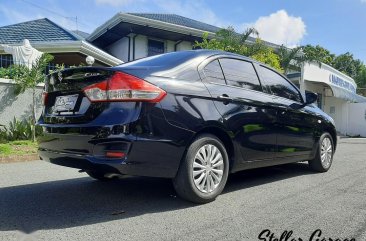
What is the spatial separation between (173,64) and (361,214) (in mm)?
2387

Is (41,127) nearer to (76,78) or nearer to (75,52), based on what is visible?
(76,78)

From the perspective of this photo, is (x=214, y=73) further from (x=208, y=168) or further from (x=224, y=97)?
(x=208, y=168)

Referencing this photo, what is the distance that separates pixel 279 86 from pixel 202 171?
2.09 metres

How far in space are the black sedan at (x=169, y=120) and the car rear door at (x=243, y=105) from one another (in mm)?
12

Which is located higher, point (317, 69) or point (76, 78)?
point (317, 69)

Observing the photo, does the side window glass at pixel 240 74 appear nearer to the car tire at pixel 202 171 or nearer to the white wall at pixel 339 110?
the car tire at pixel 202 171

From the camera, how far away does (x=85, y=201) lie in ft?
12.7

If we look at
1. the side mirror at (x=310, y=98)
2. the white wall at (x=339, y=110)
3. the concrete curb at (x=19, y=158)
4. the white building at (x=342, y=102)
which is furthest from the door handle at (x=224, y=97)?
the white wall at (x=339, y=110)

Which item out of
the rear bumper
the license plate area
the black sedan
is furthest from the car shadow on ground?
the license plate area

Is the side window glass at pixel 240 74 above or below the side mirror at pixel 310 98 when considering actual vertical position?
above

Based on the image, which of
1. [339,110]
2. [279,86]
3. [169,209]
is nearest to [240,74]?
[279,86]

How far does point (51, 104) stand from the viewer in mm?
3840

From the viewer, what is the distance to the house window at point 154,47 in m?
17.8

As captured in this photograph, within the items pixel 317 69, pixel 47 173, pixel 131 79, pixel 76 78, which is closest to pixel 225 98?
pixel 131 79
